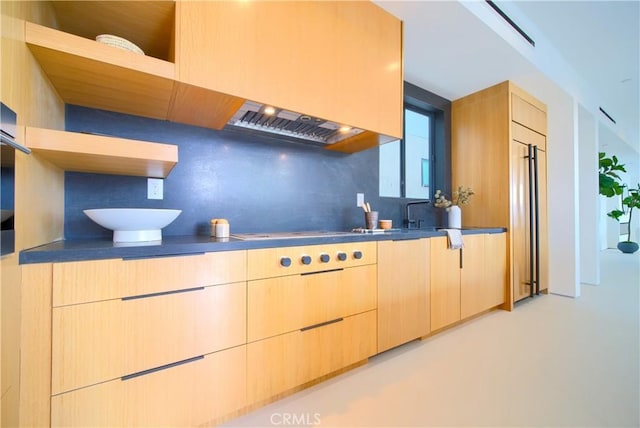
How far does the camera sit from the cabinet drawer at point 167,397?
0.93 m

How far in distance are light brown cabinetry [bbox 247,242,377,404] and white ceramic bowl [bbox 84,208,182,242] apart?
1.42 ft

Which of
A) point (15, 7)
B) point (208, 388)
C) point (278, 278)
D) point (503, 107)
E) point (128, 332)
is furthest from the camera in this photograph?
point (503, 107)

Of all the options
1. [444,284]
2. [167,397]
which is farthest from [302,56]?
[444,284]

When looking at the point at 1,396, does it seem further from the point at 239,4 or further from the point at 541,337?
the point at 541,337

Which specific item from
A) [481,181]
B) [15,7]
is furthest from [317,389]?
[481,181]

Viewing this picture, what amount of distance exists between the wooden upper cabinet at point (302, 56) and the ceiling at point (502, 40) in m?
0.32

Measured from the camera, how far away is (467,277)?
2.33m

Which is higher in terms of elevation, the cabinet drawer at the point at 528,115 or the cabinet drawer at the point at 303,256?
the cabinet drawer at the point at 528,115

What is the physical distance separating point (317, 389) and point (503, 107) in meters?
3.15

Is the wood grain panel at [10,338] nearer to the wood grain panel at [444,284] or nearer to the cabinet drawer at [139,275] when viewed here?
the cabinet drawer at [139,275]

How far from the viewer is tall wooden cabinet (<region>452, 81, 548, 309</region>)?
277 cm

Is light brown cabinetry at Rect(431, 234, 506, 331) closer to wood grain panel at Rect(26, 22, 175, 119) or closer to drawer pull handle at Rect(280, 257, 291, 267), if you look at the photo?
drawer pull handle at Rect(280, 257, 291, 267)

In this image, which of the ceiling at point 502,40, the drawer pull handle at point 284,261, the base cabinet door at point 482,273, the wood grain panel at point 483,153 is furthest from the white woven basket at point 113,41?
the wood grain panel at point 483,153

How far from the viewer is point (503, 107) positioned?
2.78 m
